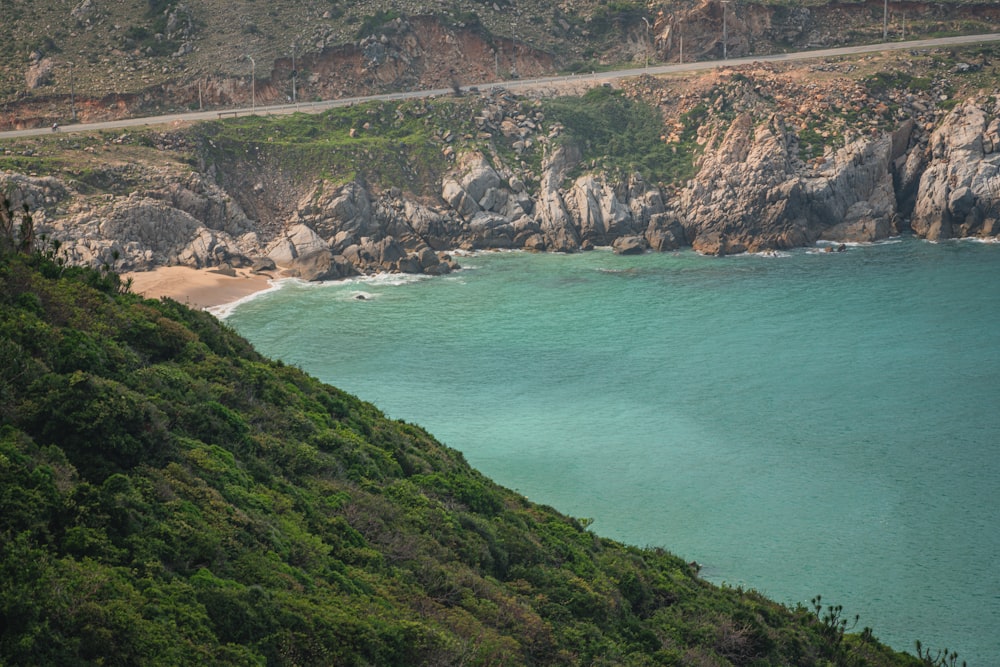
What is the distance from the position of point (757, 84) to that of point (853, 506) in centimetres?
5926

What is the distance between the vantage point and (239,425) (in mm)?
28250

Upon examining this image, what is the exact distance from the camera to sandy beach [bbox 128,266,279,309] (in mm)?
68312

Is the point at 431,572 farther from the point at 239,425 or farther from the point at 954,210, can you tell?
the point at 954,210

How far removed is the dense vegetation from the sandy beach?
34.5 meters

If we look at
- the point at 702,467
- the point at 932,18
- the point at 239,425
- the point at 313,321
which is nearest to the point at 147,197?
the point at 313,321

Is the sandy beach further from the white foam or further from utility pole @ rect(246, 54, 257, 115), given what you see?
utility pole @ rect(246, 54, 257, 115)

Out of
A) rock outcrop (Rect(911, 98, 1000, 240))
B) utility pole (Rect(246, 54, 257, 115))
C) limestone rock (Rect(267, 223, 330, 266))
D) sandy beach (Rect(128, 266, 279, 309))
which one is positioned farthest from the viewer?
utility pole (Rect(246, 54, 257, 115))

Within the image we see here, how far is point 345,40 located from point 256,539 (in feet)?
268

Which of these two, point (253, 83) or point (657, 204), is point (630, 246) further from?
point (253, 83)

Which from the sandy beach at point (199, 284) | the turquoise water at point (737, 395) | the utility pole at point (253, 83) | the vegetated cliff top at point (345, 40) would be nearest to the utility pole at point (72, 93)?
the vegetated cliff top at point (345, 40)

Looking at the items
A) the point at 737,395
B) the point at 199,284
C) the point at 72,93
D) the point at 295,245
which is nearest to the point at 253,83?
the point at 72,93

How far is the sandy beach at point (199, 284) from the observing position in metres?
68.3

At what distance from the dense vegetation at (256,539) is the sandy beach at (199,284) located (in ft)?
113

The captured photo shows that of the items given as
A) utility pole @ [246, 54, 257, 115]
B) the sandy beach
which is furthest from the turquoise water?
utility pole @ [246, 54, 257, 115]
